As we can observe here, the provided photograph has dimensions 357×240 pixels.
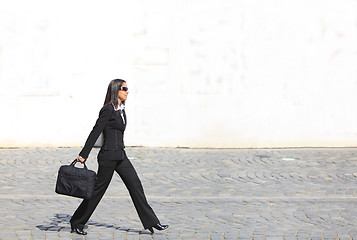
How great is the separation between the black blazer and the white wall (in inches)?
255

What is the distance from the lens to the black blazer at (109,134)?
27.8 ft

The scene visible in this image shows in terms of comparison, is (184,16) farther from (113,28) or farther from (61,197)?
(61,197)

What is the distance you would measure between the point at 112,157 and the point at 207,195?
2.72 m

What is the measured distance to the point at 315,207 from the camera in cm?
1006

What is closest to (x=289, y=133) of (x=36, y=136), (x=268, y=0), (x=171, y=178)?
(x=268, y=0)

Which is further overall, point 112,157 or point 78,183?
point 112,157

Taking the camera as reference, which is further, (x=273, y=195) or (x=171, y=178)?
(x=171, y=178)

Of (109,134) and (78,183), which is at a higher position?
(109,134)

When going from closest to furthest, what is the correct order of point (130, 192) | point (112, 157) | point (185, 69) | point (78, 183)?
point (78, 183) < point (112, 157) < point (130, 192) < point (185, 69)

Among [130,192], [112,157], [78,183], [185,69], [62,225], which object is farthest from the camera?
[185,69]

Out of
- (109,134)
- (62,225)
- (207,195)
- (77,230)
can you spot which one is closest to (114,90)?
(109,134)

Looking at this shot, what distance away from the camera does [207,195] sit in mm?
10852

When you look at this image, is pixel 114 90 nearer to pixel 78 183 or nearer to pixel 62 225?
pixel 78 183

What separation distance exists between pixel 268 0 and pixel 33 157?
5624 millimetres
